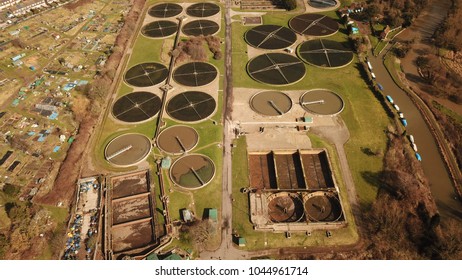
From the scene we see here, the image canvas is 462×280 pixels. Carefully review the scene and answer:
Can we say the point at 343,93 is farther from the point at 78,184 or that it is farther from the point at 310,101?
the point at 78,184

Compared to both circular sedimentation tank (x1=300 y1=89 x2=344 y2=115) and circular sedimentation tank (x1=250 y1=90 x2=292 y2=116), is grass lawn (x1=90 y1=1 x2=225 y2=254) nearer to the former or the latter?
circular sedimentation tank (x1=250 y1=90 x2=292 y2=116)

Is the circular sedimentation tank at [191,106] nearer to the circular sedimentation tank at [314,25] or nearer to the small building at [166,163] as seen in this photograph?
the small building at [166,163]

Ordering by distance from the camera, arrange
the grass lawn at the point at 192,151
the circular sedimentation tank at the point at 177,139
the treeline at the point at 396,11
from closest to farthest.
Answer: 1. the grass lawn at the point at 192,151
2. the circular sedimentation tank at the point at 177,139
3. the treeline at the point at 396,11

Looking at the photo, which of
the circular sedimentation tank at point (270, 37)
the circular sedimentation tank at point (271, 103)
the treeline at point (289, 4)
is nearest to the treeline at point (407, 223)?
the circular sedimentation tank at point (271, 103)

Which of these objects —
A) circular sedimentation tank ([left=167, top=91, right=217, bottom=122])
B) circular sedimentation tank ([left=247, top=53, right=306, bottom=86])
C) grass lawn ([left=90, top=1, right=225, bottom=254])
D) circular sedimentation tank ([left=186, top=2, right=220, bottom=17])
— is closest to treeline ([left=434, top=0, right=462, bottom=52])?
circular sedimentation tank ([left=247, top=53, right=306, bottom=86])

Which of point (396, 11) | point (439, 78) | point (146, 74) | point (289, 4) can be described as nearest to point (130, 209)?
point (146, 74)

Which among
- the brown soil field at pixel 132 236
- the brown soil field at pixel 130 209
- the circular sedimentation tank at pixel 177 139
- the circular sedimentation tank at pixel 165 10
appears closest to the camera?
the brown soil field at pixel 132 236
